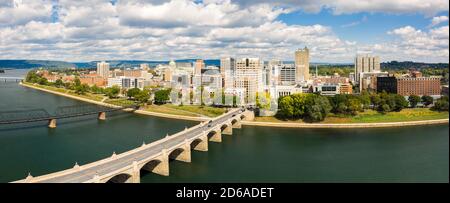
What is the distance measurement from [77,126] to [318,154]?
60.4 feet

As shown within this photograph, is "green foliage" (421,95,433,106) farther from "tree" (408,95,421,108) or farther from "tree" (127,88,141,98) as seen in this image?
"tree" (127,88,141,98)

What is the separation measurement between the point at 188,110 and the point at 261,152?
16962 mm

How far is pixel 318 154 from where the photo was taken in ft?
68.7

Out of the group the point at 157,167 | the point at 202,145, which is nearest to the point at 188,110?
the point at 202,145

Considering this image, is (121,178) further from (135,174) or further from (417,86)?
(417,86)

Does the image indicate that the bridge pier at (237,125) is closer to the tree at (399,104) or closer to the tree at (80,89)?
the tree at (399,104)

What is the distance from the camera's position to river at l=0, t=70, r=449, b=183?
16.6m

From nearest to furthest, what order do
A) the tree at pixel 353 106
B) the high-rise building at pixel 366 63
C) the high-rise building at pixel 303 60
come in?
1. the tree at pixel 353 106
2. the high-rise building at pixel 366 63
3. the high-rise building at pixel 303 60

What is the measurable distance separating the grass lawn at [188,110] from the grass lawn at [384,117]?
5119mm

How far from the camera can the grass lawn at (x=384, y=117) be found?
31.1m

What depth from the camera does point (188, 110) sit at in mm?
37531

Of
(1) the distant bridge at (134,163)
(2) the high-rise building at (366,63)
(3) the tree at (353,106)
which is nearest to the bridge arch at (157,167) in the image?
(1) the distant bridge at (134,163)

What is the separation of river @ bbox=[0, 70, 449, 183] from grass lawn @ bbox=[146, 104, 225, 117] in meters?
5.16
